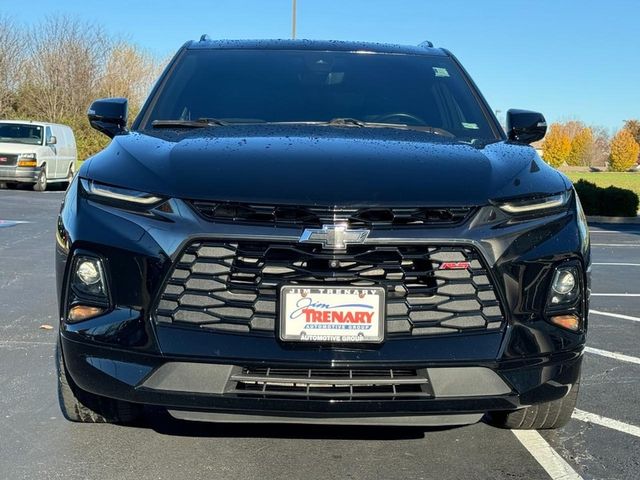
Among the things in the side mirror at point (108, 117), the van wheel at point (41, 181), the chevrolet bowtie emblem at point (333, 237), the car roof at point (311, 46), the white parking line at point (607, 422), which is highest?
the car roof at point (311, 46)

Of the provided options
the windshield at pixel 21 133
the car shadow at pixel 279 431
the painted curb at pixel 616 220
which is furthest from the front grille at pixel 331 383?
the windshield at pixel 21 133

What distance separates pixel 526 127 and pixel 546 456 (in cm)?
168

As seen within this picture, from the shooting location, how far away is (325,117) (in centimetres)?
402

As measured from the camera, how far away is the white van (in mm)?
20156

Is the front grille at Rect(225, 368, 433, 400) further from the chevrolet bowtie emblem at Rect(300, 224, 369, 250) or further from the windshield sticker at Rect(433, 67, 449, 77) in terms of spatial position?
the windshield sticker at Rect(433, 67, 449, 77)

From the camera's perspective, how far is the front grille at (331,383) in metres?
2.73

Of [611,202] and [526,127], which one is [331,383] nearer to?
[526,127]

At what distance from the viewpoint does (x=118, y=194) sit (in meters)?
2.91

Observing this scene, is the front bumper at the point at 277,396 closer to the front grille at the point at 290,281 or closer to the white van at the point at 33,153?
the front grille at the point at 290,281

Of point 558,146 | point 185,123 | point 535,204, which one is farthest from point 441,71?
point 558,146

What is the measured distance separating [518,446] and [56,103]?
140 ft

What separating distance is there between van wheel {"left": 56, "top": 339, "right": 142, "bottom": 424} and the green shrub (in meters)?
19.1

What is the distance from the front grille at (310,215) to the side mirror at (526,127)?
1.55 metres

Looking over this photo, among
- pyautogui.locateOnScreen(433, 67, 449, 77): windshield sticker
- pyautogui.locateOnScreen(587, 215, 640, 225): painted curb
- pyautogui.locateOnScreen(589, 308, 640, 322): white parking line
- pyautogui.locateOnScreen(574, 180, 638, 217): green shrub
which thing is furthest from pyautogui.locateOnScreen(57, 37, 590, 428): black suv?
pyautogui.locateOnScreen(574, 180, 638, 217): green shrub
